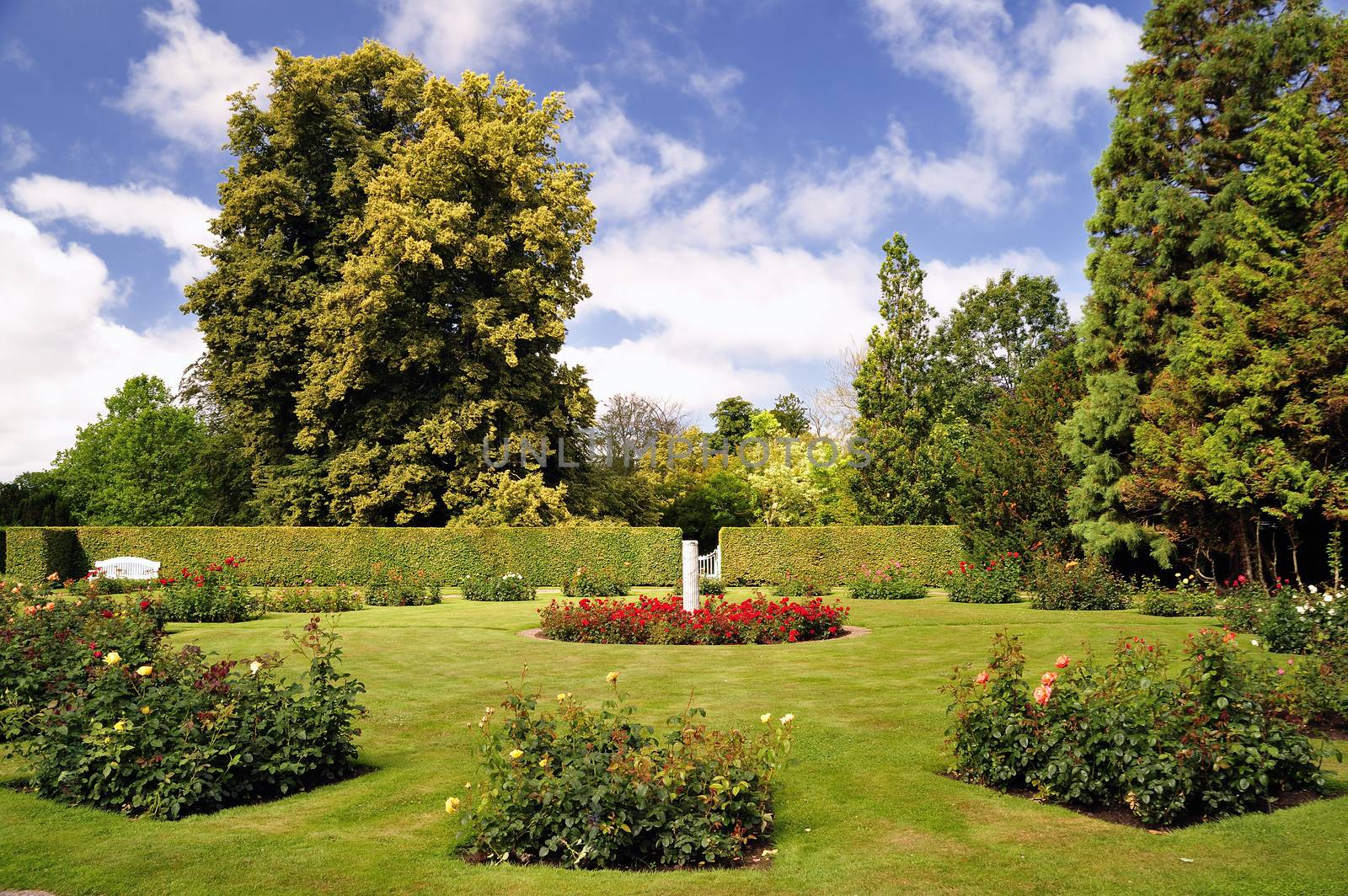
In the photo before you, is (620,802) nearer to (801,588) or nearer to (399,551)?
(801,588)

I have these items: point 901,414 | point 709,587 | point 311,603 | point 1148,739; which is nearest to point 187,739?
point 1148,739

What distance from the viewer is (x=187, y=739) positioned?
557cm

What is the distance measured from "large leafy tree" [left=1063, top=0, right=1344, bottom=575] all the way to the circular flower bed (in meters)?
8.12

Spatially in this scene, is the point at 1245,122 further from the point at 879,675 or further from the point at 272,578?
the point at 272,578

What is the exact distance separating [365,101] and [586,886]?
102 ft

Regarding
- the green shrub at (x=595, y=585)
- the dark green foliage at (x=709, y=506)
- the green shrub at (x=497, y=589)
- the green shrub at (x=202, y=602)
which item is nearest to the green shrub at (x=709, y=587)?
the green shrub at (x=595, y=585)

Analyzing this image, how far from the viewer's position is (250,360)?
28.3 meters

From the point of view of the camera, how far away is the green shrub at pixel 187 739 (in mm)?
5484

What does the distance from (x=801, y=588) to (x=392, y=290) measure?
570 inches

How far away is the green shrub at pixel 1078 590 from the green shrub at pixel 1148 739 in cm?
1127

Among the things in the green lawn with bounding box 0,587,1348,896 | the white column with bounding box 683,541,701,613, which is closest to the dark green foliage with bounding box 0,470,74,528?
the white column with bounding box 683,541,701,613

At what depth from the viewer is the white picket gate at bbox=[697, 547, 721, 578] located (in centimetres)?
2434

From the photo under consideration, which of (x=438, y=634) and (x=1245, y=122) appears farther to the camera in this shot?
(x=1245, y=122)

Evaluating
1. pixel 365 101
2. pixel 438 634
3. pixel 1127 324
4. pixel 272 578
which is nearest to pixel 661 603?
pixel 438 634
